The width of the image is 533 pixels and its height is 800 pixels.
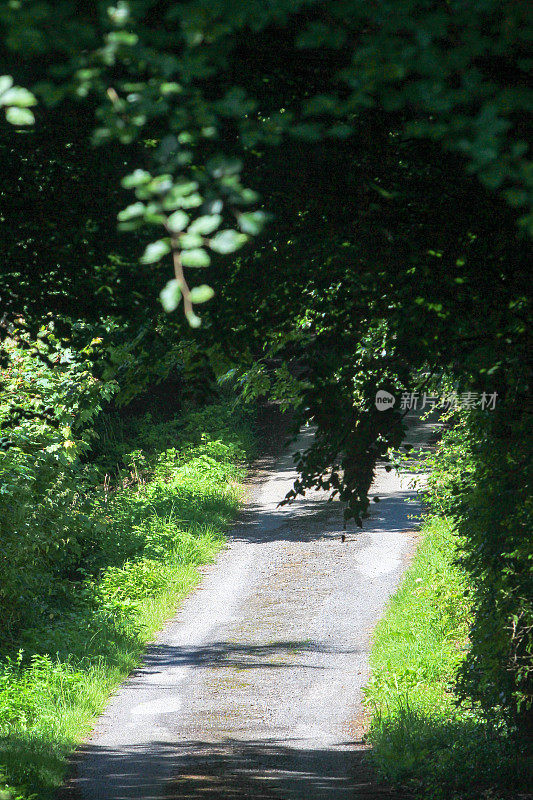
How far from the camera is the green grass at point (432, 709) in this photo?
6531mm

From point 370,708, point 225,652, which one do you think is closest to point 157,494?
point 225,652

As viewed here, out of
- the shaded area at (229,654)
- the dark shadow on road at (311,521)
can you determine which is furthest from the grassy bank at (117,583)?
the dark shadow on road at (311,521)

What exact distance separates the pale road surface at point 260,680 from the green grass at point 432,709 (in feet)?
1.11

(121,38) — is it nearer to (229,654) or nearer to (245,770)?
(245,770)

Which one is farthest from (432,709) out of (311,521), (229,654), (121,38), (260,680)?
(311,521)

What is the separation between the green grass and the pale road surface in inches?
13.3

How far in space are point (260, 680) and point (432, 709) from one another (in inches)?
87.3

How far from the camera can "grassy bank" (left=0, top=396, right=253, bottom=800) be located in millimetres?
8156

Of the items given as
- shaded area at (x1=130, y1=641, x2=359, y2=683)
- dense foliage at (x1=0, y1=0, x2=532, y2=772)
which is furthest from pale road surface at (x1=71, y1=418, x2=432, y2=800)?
dense foliage at (x1=0, y1=0, x2=532, y2=772)

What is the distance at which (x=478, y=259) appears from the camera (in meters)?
4.05

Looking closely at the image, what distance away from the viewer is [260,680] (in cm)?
974

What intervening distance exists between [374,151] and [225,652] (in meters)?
7.93

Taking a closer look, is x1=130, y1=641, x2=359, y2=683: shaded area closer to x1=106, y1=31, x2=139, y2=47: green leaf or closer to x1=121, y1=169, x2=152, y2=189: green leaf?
x1=121, y1=169, x2=152, y2=189: green leaf

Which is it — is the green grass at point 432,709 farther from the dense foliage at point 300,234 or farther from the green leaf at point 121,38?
the green leaf at point 121,38
